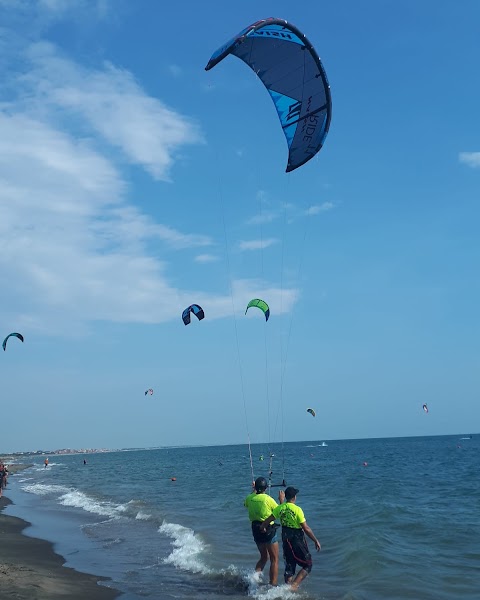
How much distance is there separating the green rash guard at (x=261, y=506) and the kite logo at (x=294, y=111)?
693cm

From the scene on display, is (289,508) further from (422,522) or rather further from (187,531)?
(422,522)

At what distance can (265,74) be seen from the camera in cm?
1157

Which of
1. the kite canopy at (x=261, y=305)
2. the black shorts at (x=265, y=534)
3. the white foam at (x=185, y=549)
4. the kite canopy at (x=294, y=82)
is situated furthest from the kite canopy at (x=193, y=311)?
the black shorts at (x=265, y=534)

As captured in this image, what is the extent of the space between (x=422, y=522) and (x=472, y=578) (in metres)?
6.21

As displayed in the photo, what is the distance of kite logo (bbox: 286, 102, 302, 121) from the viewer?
11.5 meters

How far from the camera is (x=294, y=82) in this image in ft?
37.0

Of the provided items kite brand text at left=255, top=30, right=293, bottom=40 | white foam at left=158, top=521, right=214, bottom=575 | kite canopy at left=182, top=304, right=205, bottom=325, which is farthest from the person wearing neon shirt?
kite canopy at left=182, top=304, right=205, bottom=325

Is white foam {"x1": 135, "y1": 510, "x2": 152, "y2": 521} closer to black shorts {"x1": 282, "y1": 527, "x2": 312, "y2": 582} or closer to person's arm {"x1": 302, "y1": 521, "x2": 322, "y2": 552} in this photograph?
black shorts {"x1": 282, "y1": 527, "x2": 312, "y2": 582}

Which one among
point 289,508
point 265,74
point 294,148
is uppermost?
point 265,74

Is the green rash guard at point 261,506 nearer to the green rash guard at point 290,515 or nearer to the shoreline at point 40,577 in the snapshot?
the green rash guard at point 290,515

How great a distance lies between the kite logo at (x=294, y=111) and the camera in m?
11.5

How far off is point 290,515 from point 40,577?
4.40 meters

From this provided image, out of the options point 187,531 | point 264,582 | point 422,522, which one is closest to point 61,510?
point 187,531

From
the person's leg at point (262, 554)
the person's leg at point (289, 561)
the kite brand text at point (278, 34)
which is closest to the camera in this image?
the person's leg at point (289, 561)
